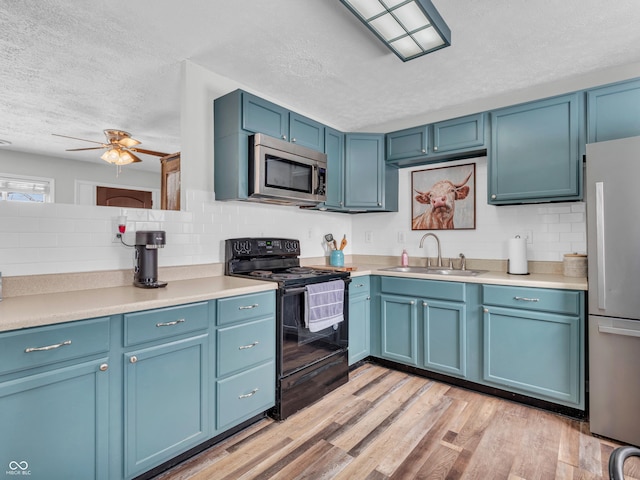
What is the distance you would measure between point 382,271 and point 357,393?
1.05 metres

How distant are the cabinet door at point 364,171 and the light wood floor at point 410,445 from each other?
72.1 inches

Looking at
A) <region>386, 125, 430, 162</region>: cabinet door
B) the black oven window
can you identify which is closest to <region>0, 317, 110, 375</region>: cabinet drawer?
the black oven window

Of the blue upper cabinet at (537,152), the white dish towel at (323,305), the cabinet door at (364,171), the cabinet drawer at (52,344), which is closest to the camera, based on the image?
the cabinet drawer at (52,344)

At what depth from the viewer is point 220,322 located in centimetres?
188

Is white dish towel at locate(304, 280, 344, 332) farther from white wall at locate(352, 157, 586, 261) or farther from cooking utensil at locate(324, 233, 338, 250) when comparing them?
white wall at locate(352, 157, 586, 261)

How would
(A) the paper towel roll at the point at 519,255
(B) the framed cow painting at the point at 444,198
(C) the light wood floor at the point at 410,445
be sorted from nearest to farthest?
(C) the light wood floor at the point at 410,445
(A) the paper towel roll at the point at 519,255
(B) the framed cow painting at the point at 444,198

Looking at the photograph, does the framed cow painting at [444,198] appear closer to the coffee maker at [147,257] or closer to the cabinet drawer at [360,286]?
the cabinet drawer at [360,286]

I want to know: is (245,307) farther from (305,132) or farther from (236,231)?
(305,132)

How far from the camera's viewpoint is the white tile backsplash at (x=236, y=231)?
1824mm


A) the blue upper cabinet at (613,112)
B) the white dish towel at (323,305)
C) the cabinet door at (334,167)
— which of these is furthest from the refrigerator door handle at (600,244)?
the cabinet door at (334,167)

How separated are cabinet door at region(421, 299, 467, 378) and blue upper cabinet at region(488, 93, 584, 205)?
39.1 inches

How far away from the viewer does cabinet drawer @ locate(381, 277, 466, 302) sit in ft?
8.64

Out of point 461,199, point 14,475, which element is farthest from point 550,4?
point 14,475

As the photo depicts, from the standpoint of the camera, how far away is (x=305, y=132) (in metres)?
2.96
